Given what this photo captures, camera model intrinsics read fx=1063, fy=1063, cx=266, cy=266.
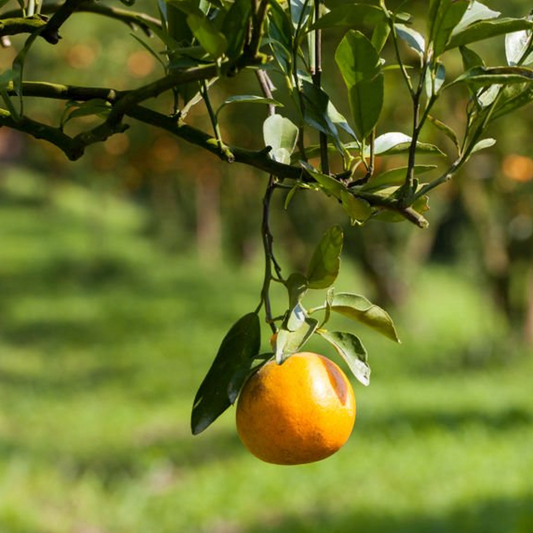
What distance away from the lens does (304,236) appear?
25.6ft

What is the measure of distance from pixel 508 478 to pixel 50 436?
7.19ft

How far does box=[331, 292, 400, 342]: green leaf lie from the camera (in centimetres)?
64

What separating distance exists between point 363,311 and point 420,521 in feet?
9.53

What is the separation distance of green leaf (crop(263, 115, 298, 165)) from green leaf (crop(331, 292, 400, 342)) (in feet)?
0.31

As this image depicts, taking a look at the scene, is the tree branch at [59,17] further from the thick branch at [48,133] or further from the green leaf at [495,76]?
the green leaf at [495,76]

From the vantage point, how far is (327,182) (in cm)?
54

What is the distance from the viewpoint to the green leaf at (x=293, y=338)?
0.62 m

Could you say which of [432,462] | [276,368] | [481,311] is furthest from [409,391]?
[276,368]

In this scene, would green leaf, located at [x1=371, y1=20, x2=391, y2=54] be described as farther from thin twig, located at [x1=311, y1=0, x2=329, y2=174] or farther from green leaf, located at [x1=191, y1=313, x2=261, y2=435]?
green leaf, located at [x1=191, y1=313, x2=261, y2=435]

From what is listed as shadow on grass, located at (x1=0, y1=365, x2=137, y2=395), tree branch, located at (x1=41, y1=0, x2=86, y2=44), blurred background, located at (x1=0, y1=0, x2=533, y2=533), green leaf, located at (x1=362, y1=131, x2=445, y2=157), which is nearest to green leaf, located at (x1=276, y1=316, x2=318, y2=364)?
green leaf, located at (x1=362, y1=131, x2=445, y2=157)

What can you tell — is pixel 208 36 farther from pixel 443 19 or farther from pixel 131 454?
pixel 131 454

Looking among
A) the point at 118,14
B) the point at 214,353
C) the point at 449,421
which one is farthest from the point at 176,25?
the point at 214,353

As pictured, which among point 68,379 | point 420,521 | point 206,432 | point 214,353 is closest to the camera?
point 420,521

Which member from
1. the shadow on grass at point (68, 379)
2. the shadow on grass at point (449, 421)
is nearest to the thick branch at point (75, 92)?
the shadow on grass at point (449, 421)
